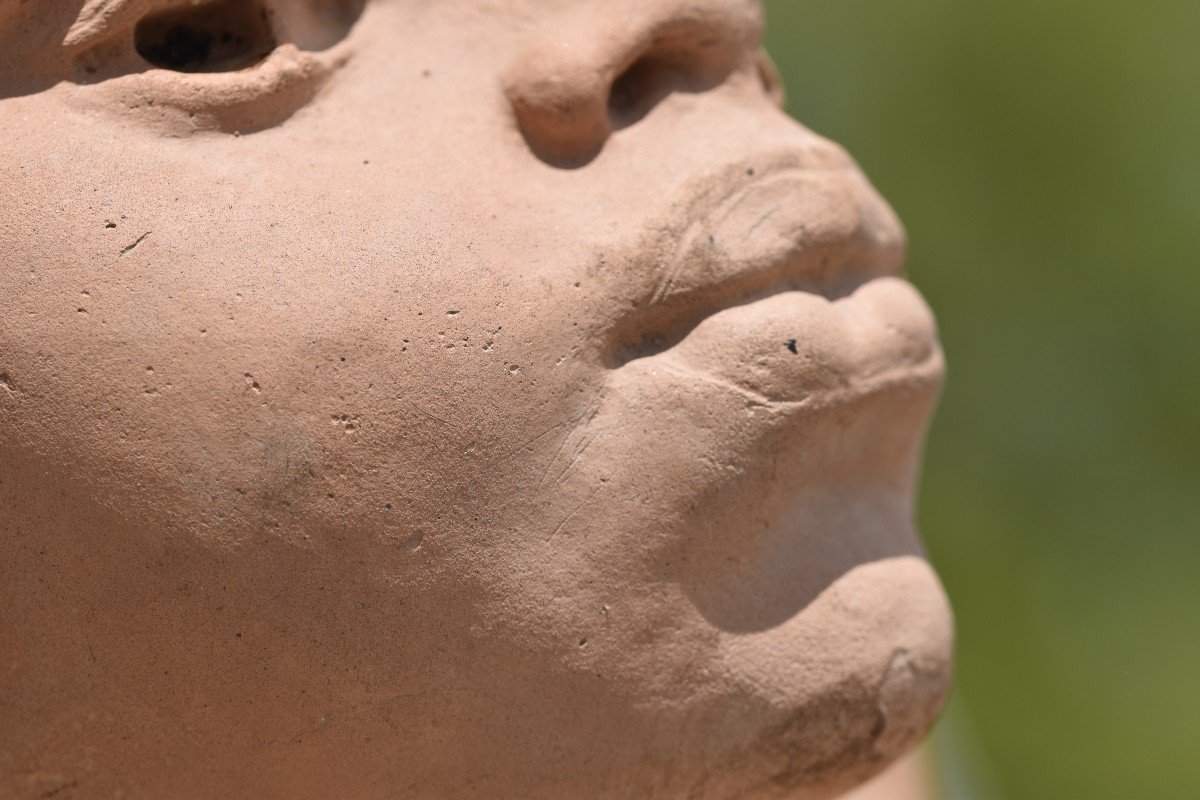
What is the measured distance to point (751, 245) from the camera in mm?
1213

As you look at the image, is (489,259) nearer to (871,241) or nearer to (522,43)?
(522,43)

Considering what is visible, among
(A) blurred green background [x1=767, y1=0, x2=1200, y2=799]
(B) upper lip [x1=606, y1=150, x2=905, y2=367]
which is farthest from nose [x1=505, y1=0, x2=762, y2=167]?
(A) blurred green background [x1=767, y1=0, x2=1200, y2=799]

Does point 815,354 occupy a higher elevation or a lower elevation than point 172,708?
higher

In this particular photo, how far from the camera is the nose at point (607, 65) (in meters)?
Answer: 1.24

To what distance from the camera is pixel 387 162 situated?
1179mm

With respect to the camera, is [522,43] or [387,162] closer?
[387,162]

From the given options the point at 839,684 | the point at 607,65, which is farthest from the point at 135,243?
the point at 839,684

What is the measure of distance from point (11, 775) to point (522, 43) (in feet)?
2.44

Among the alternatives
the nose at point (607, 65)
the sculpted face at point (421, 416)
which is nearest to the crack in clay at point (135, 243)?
the sculpted face at point (421, 416)

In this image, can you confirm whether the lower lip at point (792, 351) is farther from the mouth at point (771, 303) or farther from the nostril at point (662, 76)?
the nostril at point (662, 76)

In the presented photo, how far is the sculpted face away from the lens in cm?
108

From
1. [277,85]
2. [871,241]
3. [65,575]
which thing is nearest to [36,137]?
[277,85]

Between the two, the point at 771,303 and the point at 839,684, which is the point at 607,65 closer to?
the point at 771,303

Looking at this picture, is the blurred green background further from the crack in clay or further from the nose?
the crack in clay
